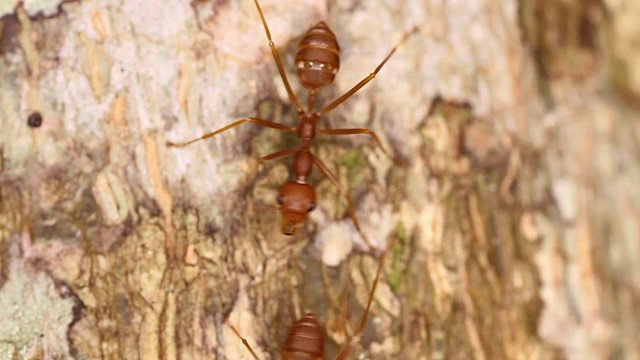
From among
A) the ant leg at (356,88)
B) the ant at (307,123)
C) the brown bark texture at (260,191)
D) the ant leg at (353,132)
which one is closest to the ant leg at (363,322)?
the brown bark texture at (260,191)

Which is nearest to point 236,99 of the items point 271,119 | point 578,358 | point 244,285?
point 271,119

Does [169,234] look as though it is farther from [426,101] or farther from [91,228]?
[426,101]

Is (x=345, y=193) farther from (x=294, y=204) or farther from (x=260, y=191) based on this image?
(x=260, y=191)

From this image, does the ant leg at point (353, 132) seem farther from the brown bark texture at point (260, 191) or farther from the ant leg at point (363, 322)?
the ant leg at point (363, 322)

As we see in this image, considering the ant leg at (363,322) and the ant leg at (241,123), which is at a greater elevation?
the ant leg at (241,123)

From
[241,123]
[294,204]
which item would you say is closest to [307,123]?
[241,123]

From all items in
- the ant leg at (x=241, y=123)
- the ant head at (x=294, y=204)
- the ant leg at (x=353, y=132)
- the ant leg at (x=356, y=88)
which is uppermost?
the ant leg at (x=356, y=88)

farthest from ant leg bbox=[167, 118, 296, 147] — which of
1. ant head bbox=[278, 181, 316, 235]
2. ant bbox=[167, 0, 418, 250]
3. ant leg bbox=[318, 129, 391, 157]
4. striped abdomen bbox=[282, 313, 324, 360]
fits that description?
striped abdomen bbox=[282, 313, 324, 360]
